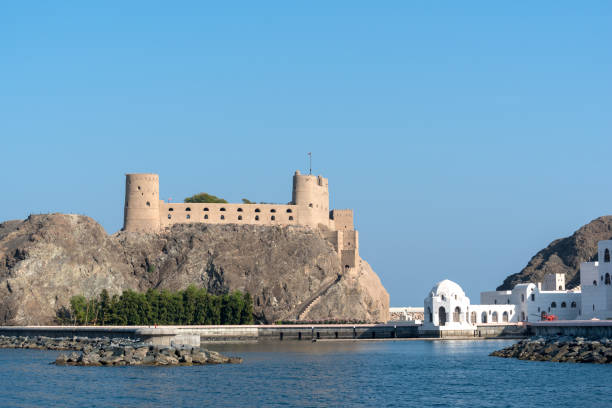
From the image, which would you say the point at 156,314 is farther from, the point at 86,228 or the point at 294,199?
the point at 294,199

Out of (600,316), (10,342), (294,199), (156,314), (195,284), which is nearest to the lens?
(10,342)

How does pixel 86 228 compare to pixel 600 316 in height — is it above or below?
above

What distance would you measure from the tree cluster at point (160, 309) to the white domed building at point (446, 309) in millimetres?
25828

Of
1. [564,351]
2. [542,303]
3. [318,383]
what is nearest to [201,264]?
[542,303]

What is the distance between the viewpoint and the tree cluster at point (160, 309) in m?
130

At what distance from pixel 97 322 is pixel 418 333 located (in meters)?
44.3

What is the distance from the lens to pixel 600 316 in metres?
122

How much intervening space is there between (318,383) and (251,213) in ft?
300

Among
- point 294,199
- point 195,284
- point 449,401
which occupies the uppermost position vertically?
point 294,199

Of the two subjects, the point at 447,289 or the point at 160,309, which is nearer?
the point at 447,289

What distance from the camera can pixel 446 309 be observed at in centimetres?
12756

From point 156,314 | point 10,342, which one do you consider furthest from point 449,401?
point 156,314

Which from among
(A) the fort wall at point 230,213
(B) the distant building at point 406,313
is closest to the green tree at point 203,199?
(A) the fort wall at point 230,213

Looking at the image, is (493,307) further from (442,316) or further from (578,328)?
(578,328)
